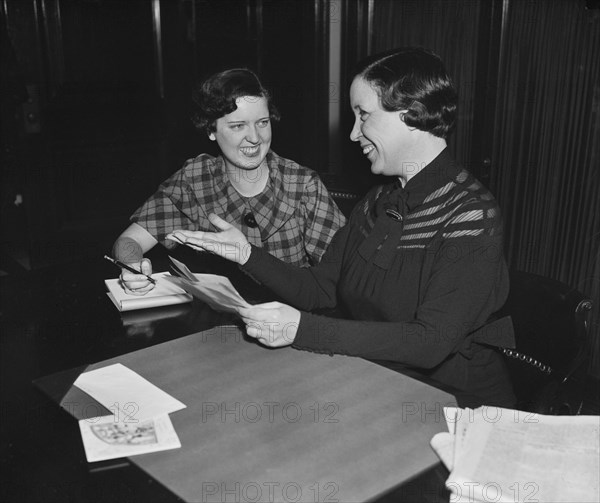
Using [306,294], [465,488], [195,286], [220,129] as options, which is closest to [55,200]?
[220,129]

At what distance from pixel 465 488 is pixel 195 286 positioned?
26.4 inches

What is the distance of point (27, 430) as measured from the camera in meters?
1.14

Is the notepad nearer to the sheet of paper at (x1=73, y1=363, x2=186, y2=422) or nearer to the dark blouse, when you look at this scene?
the dark blouse

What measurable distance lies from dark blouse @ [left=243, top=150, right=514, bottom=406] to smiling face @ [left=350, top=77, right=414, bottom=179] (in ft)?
0.22

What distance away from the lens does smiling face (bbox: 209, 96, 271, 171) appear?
2.16 meters

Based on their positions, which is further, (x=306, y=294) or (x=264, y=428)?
(x=306, y=294)

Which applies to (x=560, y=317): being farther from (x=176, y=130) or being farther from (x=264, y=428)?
(x=176, y=130)

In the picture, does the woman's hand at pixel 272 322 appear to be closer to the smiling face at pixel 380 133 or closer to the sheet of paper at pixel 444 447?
the sheet of paper at pixel 444 447

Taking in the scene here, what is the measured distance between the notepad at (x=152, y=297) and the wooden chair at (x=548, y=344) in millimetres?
848

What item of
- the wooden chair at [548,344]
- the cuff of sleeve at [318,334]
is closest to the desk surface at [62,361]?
the cuff of sleeve at [318,334]

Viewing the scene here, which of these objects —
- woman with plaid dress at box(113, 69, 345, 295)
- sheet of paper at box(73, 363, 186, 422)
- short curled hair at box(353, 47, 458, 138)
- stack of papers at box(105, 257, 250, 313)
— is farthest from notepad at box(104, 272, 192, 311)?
short curled hair at box(353, 47, 458, 138)

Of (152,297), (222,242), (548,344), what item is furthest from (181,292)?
(548,344)

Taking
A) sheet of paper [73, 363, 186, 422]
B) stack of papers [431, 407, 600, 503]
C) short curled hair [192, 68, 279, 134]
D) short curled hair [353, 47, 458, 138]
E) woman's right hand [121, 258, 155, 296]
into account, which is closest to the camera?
stack of papers [431, 407, 600, 503]

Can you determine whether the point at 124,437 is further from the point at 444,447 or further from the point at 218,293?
the point at 444,447
